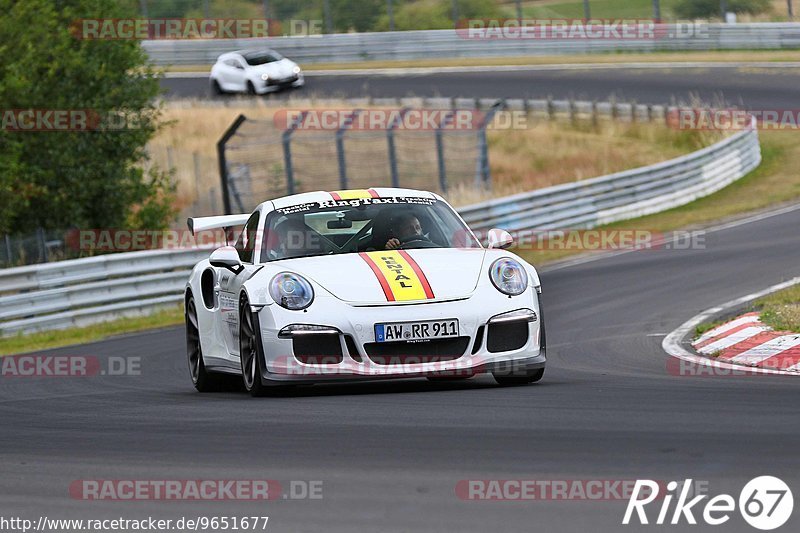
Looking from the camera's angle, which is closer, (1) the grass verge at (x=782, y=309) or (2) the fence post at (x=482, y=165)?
(1) the grass verge at (x=782, y=309)

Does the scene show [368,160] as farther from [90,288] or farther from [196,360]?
[196,360]

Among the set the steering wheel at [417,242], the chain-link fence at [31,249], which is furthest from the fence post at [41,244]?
the steering wheel at [417,242]

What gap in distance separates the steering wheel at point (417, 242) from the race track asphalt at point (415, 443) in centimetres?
93

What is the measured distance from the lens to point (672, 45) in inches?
1727

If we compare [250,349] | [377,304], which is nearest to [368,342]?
[377,304]

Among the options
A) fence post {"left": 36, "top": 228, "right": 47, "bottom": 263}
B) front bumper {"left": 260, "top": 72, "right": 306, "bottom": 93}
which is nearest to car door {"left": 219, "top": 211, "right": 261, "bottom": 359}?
fence post {"left": 36, "top": 228, "right": 47, "bottom": 263}

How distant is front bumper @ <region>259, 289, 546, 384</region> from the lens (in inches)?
330

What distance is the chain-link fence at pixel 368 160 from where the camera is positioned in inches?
955

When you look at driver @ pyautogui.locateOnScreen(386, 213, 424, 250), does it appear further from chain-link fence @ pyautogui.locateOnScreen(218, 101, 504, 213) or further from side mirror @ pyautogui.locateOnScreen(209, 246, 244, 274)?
chain-link fence @ pyautogui.locateOnScreen(218, 101, 504, 213)

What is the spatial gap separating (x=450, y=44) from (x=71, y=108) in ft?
79.1

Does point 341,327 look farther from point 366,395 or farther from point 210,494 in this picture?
point 210,494

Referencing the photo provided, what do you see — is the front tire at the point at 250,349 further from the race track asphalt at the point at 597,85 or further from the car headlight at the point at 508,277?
the race track asphalt at the point at 597,85

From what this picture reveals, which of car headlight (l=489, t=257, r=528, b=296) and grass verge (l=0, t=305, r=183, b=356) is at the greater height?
car headlight (l=489, t=257, r=528, b=296)

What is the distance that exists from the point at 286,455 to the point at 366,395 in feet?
7.46
